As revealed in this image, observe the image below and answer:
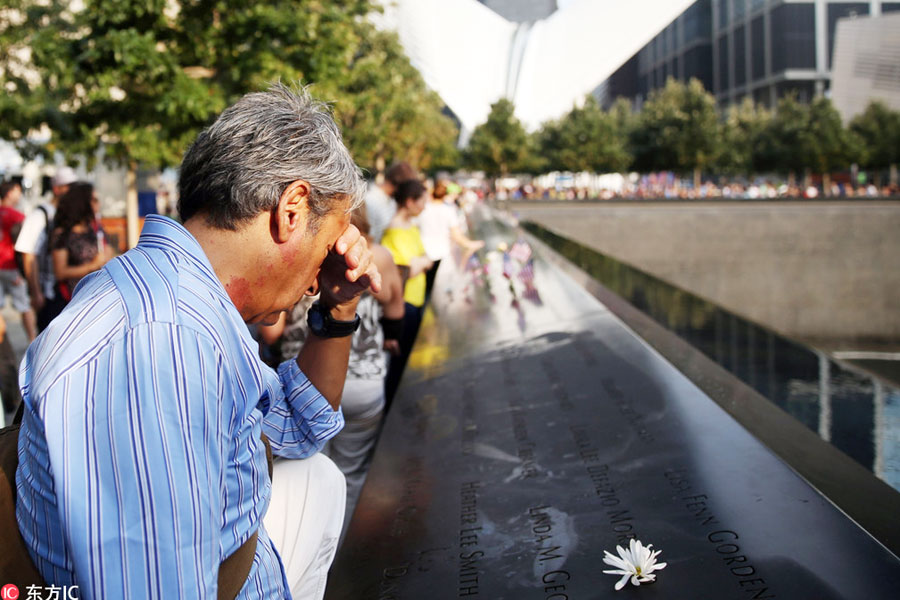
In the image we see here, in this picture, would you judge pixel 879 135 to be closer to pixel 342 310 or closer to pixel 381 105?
pixel 381 105

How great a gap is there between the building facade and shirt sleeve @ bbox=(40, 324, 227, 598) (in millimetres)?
60288

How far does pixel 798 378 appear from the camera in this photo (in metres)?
4.34

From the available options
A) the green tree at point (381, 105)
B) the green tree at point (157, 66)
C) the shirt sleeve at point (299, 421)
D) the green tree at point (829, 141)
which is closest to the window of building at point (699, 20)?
the green tree at point (829, 141)

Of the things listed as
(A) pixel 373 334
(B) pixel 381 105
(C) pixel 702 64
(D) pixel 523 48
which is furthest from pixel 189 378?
(C) pixel 702 64

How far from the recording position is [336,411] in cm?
188

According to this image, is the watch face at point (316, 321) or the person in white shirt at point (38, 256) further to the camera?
the person in white shirt at point (38, 256)

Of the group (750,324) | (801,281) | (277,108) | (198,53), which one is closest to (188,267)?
(277,108)

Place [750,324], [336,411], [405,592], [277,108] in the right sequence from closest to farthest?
[277,108], [405,592], [336,411], [750,324]

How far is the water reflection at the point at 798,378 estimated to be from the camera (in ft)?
11.5

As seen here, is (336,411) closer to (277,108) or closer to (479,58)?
(277,108)

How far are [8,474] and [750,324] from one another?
528cm

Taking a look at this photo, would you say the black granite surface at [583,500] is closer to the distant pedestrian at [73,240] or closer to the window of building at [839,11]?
the distant pedestrian at [73,240]

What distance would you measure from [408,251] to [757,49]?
70917mm

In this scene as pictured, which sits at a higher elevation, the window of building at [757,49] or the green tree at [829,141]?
the window of building at [757,49]
